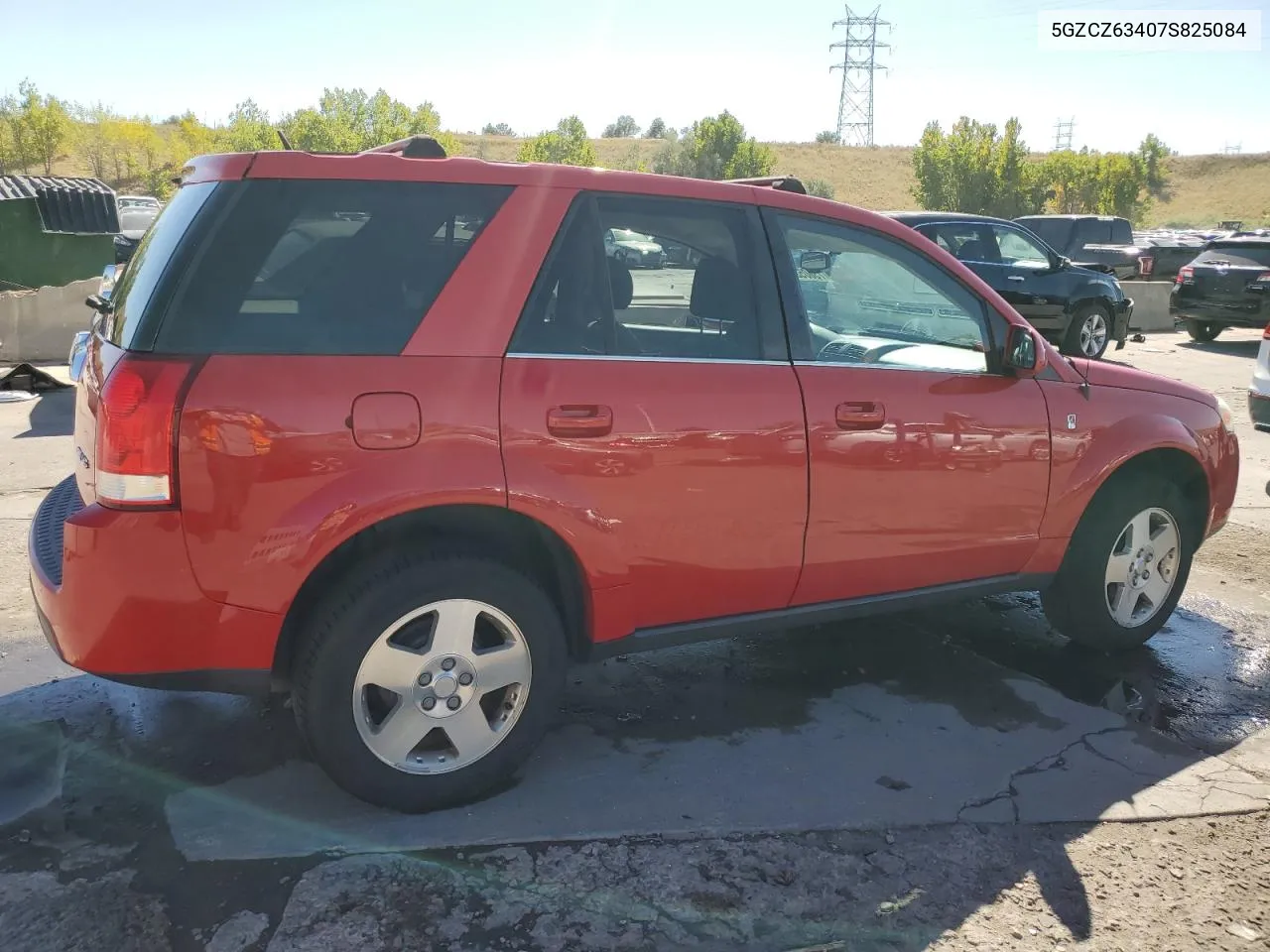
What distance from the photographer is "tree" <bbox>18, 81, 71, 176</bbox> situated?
57969mm

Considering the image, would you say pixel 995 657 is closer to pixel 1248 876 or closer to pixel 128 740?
pixel 1248 876

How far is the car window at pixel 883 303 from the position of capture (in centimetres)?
354

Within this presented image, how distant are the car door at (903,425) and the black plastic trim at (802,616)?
1.5 inches

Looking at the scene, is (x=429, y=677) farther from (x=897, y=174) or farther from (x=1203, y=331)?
(x=897, y=174)

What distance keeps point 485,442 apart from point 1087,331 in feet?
41.1

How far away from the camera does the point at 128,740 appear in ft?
10.9

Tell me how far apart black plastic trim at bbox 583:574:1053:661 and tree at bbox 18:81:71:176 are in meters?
66.2

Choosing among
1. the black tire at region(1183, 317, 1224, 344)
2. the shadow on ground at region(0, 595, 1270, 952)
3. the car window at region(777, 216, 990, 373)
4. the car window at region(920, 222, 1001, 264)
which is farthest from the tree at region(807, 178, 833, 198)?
the shadow on ground at region(0, 595, 1270, 952)

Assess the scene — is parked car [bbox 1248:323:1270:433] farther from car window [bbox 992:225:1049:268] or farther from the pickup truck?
the pickup truck

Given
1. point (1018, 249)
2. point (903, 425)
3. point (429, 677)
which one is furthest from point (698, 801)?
point (1018, 249)

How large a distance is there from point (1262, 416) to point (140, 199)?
2860 cm

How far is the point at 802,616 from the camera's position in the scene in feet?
11.6

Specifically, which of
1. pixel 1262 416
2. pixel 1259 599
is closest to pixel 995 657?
pixel 1259 599

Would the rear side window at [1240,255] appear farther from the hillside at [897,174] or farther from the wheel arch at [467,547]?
the hillside at [897,174]
